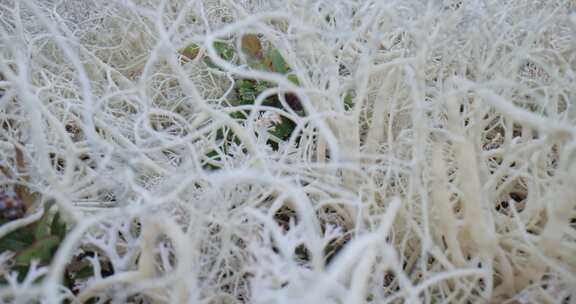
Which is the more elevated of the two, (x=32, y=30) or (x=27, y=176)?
(x=32, y=30)

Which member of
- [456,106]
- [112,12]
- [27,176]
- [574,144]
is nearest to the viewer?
[574,144]

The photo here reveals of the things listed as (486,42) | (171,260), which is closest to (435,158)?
(486,42)

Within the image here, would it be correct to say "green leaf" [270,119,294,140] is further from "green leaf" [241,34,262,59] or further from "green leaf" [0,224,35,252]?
"green leaf" [0,224,35,252]

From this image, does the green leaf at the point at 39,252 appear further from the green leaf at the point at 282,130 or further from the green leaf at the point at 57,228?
the green leaf at the point at 282,130

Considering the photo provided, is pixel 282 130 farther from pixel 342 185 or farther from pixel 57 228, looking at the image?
pixel 57 228

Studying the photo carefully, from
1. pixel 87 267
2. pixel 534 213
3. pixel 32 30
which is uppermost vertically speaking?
pixel 32 30

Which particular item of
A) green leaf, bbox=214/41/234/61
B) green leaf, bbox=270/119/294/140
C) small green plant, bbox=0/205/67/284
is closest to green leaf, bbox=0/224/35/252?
small green plant, bbox=0/205/67/284

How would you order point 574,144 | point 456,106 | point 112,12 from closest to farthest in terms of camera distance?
point 574,144, point 456,106, point 112,12

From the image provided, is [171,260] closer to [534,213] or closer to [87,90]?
[87,90]

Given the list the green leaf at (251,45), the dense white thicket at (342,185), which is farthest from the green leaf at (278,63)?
the dense white thicket at (342,185)
